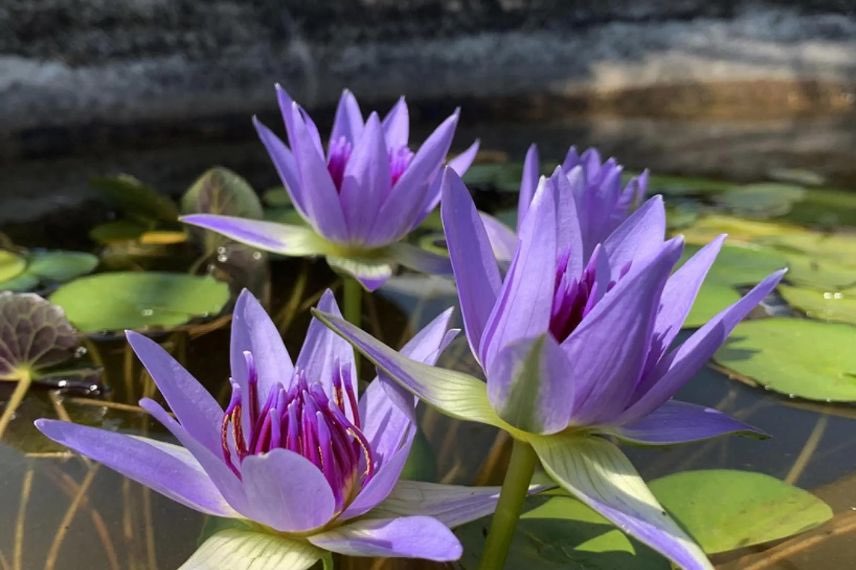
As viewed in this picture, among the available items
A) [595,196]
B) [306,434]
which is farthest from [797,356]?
[306,434]

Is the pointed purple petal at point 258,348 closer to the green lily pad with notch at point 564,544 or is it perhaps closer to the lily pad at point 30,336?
the green lily pad with notch at point 564,544

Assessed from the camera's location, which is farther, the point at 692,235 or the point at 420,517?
the point at 692,235

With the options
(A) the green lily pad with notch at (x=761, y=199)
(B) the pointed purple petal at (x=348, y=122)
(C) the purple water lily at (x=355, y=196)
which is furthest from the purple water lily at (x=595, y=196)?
(A) the green lily pad with notch at (x=761, y=199)

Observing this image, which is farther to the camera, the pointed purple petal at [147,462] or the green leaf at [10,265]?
the green leaf at [10,265]

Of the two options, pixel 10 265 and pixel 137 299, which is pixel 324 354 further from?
pixel 10 265

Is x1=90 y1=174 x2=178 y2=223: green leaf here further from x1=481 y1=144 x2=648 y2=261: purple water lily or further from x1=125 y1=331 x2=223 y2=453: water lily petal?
x1=125 y1=331 x2=223 y2=453: water lily petal

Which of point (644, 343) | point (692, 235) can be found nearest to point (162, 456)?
point (644, 343)

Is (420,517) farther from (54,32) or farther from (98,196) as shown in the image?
(54,32)
